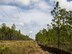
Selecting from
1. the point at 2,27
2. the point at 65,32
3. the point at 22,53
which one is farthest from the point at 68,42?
the point at 2,27

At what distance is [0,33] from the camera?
4847 inches

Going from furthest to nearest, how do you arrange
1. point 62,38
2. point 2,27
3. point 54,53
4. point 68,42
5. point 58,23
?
1. point 2,27
2. point 68,42
3. point 62,38
4. point 58,23
5. point 54,53

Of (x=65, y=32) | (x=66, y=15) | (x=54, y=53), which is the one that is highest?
(x=66, y=15)

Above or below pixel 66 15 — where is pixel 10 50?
below

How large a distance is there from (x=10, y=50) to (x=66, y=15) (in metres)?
25.9

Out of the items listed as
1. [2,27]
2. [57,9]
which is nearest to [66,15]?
[57,9]

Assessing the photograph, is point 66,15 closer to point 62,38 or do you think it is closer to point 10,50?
point 62,38

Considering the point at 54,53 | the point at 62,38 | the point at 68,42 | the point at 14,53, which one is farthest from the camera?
the point at 68,42

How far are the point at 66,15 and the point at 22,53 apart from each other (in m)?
24.5

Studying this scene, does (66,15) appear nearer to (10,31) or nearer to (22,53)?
(22,53)

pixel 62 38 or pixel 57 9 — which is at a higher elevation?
pixel 57 9

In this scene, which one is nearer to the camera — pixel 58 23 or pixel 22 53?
pixel 22 53

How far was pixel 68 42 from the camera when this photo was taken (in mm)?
67938

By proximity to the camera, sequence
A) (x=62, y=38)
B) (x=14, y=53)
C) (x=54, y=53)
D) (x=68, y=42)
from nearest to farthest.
Answer: (x=14, y=53), (x=54, y=53), (x=62, y=38), (x=68, y=42)
